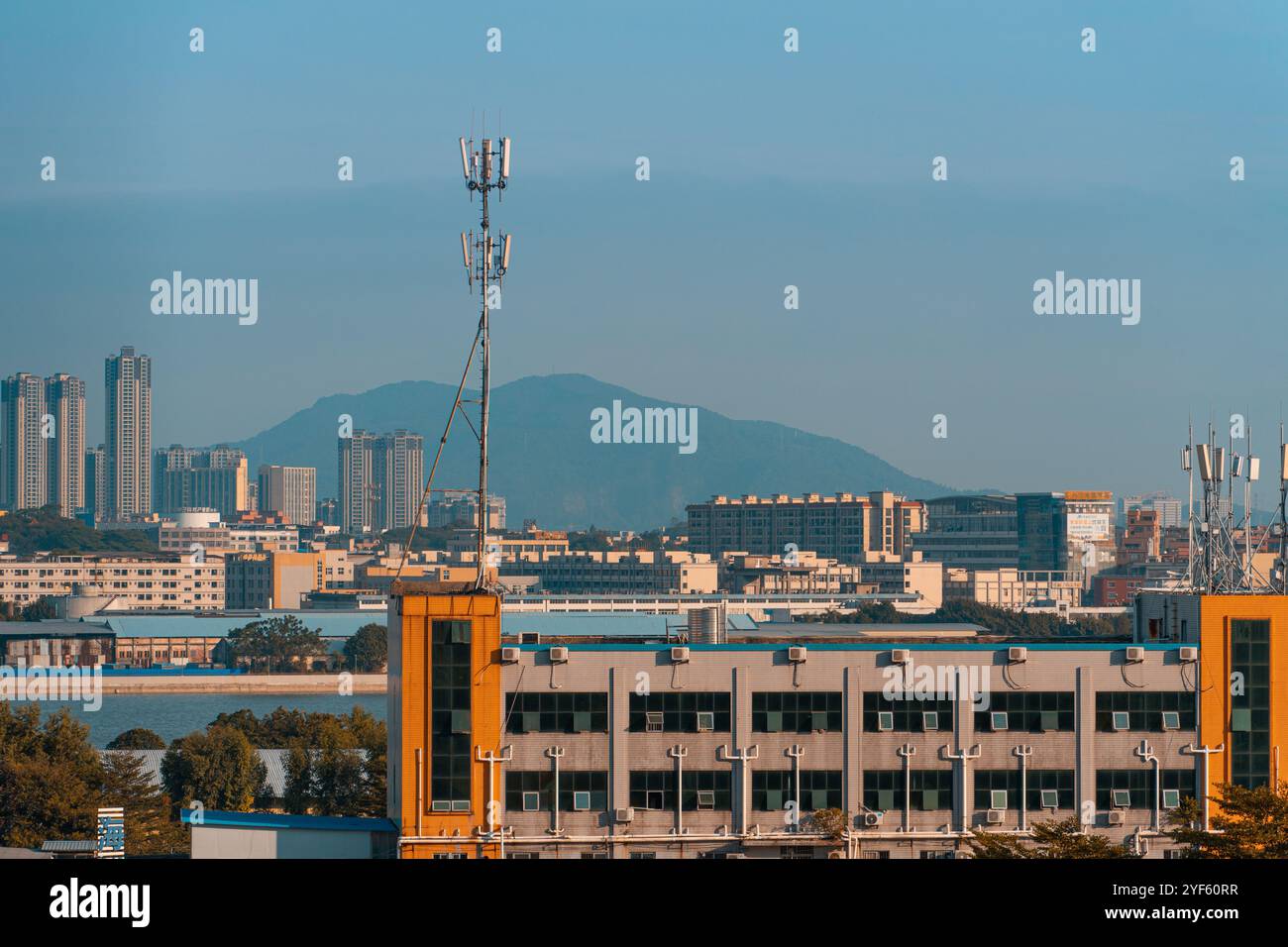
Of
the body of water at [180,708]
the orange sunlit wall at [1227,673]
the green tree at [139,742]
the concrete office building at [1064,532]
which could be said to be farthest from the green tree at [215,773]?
the concrete office building at [1064,532]

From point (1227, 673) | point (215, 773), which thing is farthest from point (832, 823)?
point (215, 773)

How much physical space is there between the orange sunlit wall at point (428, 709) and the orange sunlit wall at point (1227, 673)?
5832 millimetres

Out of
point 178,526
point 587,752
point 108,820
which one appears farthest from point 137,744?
point 178,526

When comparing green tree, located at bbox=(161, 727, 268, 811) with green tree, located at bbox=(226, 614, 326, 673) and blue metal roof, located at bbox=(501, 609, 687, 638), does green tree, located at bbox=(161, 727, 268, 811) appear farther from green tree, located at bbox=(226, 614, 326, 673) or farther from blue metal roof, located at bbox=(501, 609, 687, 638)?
blue metal roof, located at bbox=(501, 609, 687, 638)

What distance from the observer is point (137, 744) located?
38.6m

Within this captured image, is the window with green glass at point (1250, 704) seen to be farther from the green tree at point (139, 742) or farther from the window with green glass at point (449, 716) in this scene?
the green tree at point (139, 742)

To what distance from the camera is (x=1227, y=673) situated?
15180 millimetres

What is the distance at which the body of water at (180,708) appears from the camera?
57062 millimetres

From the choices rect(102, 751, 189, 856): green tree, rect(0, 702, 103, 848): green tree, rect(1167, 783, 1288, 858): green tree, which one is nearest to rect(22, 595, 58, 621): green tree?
rect(102, 751, 189, 856): green tree

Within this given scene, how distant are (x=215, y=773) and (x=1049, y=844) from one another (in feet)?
69.8

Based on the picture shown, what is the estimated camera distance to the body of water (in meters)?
57.1

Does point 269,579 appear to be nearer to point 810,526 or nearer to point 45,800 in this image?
point 810,526

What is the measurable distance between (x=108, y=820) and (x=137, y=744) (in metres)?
15.9
